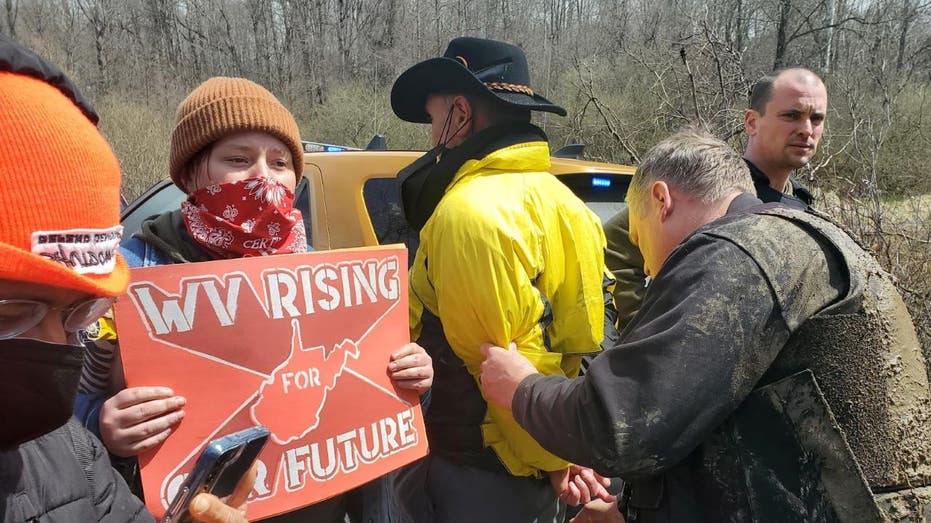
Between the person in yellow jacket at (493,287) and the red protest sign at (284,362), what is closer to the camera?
the red protest sign at (284,362)

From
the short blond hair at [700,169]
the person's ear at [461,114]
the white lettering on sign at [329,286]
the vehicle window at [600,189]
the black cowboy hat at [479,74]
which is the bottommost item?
the vehicle window at [600,189]

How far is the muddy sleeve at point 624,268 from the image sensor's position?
3.15 meters

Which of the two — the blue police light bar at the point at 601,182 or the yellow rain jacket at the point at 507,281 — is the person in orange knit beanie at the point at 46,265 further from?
the blue police light bar at the point at 601,182

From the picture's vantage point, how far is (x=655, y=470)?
1415 millimetres

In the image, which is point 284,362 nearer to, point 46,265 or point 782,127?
point 46,265

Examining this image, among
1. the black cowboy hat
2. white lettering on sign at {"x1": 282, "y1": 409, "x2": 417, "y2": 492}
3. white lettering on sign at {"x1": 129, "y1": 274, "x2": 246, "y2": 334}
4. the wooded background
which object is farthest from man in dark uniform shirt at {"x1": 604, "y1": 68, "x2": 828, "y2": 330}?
the wooded background

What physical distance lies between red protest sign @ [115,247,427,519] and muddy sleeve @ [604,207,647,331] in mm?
1638

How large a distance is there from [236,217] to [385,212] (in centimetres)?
215

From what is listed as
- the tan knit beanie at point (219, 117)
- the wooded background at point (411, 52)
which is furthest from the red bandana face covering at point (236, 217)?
the wooded background at point (411, 52)

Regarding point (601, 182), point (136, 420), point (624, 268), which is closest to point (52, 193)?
point (136, 420)

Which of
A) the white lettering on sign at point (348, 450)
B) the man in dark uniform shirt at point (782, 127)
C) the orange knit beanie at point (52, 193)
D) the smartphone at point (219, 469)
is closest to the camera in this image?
the orange knit beanie at point (52, 193)

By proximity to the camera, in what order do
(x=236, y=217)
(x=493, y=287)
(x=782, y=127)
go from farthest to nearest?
1. (x=782, y=127)
2. (x=493, y=287)
3. (x=236, y=217)

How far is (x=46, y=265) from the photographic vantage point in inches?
32.9

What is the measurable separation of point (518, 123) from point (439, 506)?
1310mm
